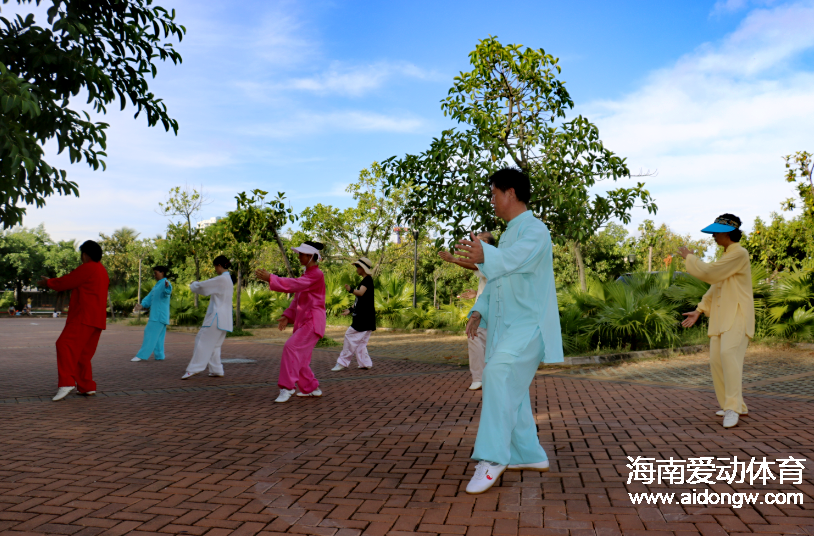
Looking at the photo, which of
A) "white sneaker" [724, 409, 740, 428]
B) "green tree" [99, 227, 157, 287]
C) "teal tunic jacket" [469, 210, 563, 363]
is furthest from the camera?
"green tree" [99, 227, 157, 287]

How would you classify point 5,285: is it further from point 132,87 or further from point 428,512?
point 428,512

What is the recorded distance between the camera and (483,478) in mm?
3730

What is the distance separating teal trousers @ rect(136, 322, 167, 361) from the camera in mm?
11531

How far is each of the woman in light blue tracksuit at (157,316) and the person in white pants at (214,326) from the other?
2609 millimetres

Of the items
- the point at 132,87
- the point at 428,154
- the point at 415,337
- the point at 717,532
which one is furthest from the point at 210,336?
the point at 415,337

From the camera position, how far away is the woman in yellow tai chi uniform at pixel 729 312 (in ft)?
18.4

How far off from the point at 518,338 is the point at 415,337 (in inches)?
552

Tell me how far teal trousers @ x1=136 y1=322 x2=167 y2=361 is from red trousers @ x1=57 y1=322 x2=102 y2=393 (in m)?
4.06

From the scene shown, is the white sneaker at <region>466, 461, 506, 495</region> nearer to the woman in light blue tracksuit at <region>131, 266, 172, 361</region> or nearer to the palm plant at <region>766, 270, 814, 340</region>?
the woman in light blue tracksuit at <region>131, 266, 172, 361</region>

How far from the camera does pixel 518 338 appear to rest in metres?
3.86

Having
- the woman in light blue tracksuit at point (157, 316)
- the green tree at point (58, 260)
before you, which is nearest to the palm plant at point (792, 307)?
the woman in light blue tracksuit at point (157, 316)

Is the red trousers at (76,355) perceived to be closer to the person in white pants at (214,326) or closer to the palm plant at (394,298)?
the person in white pants at (214,326)

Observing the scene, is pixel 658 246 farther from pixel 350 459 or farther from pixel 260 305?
pixel 350 459

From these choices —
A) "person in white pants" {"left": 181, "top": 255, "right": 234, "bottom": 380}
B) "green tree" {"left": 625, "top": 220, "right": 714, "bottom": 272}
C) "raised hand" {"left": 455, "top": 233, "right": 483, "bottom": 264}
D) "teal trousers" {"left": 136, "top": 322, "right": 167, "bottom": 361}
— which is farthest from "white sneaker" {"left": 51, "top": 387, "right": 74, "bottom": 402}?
"green tree" {"left": 625, "top": 220, "right": 714, "bottom": 272}
